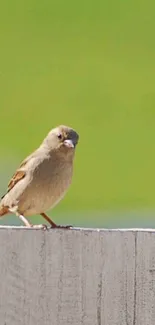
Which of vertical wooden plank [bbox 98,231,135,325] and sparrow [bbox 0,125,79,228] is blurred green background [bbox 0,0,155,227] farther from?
vertical wooden plank [bbox 98,231,135,325]

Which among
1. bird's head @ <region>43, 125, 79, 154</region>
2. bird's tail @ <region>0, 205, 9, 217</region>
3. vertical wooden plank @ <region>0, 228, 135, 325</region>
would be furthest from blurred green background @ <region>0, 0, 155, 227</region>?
vertical wooden plank @ <region>0, 228, 135, 325</region>

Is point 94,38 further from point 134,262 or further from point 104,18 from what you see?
point 134,262

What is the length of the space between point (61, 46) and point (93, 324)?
4.52 metres

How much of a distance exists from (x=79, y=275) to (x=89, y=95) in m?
4.26

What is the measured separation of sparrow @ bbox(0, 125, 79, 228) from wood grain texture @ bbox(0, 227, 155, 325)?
5.28 ft

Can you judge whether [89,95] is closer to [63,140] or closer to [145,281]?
[63,140]

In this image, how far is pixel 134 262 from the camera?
94.1 inches

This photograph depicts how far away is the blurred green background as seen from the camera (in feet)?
21.2

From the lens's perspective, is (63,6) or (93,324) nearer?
(93,324)

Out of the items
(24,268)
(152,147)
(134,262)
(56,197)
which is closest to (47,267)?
(24,268)

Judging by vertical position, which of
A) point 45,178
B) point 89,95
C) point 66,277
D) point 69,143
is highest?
point 89,95

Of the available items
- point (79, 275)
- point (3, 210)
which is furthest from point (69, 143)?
point (79, 275)

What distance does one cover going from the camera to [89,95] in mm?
6586

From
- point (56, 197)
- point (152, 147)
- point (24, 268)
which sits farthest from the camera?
point (152, 147)
